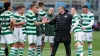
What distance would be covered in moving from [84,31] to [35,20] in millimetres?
4536

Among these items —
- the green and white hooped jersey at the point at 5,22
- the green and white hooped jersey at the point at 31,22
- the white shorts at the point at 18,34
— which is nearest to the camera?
the green and white hooped jersey at the point at 5,22

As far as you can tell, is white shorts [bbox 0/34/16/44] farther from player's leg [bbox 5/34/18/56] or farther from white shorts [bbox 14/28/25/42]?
white shorts [bbox 14/28/25/42]

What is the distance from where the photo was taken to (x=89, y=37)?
24.7m

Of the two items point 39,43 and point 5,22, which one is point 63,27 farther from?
point 5,22

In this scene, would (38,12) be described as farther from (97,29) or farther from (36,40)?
(97,29)

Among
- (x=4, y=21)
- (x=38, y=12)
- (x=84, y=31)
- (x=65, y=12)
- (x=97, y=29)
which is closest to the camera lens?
(x=4, y=21)

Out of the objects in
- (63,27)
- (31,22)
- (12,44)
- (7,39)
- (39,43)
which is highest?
(31,22)

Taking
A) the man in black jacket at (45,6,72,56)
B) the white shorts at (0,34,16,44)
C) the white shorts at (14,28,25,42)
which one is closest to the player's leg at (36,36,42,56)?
the white shorts at (14,28,25,42)

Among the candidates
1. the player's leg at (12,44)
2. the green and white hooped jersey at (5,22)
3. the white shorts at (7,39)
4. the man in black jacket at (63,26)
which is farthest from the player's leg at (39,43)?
the green and white hooped jersey at (5,22)

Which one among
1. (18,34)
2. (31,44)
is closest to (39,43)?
(31,44)

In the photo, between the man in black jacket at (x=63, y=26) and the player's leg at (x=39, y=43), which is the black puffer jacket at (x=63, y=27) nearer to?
the man in black jacket at (x=63, y=26)

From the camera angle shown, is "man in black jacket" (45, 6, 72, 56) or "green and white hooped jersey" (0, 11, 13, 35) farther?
"man in black jacket" (45, 6, 72, 56)

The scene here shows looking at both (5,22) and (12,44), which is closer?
(5,22)

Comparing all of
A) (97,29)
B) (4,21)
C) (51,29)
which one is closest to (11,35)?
(4,21)
